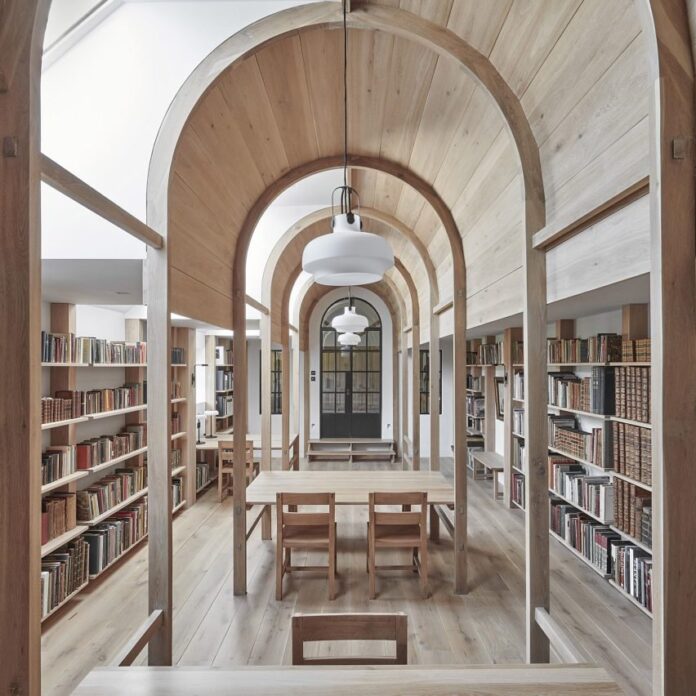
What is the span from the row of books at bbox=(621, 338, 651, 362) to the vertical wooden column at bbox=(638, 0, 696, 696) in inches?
106

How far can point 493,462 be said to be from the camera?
7.03 meters

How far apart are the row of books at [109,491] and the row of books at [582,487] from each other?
432 cm

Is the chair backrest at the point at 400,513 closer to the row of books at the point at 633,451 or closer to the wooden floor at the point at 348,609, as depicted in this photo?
the wooden floor at the point at 348,609

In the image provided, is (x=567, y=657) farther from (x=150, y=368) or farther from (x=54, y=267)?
(x=54, y=267)

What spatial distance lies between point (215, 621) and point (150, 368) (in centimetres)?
223

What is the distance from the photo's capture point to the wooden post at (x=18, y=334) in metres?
1.10

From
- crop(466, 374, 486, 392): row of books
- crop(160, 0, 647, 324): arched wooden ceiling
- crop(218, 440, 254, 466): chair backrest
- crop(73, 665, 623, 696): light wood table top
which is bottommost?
crop(218, 440, 254, 466): chair backrest

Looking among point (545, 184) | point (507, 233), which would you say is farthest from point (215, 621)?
point (545, 184)

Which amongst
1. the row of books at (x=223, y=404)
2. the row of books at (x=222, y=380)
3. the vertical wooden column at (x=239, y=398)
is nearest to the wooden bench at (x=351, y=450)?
the row of books at (x=223, y=404)

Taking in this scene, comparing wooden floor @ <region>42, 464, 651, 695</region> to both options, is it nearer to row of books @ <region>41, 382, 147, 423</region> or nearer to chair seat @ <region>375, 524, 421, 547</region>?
chair seat @ <region>375, 524, 421, 547</region>

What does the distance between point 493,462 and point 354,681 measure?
597 centimetres

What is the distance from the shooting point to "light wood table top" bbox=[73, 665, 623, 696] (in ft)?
4.74

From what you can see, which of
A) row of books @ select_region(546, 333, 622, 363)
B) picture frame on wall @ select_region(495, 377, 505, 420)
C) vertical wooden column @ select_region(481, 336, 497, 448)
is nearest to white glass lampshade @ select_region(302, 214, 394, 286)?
row of books @ select_region(546, 333, 622, 363)

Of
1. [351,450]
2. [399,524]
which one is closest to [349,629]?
[399,524]
